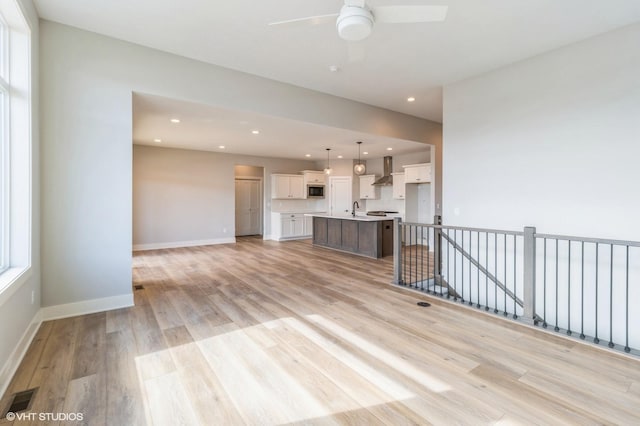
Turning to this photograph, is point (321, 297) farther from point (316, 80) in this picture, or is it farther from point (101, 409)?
point (316, 80)

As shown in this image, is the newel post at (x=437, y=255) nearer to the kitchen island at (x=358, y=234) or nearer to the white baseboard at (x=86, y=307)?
the kitchen island at (x=358, y=234)

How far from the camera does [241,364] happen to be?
2436 millimetres

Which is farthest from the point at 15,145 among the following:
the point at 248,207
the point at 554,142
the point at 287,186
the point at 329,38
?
the point at 248,207

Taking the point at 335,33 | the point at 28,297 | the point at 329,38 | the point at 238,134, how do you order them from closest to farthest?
the point at 28,297
the point at 335,33
the point at 329,38
the point at 238,134

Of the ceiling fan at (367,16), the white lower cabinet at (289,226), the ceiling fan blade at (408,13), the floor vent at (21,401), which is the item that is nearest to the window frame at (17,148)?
the floor vent at (21,401)

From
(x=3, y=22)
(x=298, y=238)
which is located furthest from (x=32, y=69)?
(x=298, y=238)

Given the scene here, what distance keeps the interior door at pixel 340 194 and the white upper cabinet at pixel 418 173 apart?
245cm

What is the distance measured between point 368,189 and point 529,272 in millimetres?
6853

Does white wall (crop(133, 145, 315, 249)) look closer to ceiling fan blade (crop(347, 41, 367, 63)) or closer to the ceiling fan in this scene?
ceiling fan blade (crop(347, 41, 367, 63))

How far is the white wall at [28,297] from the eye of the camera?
2.20 m

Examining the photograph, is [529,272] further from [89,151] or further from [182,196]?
[182,196]

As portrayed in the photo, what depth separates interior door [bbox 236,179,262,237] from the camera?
428 inches

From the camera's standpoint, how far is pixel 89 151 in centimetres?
343
